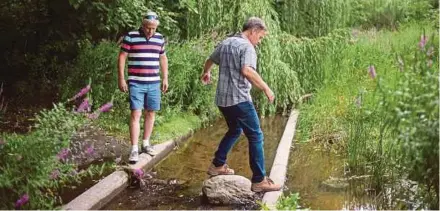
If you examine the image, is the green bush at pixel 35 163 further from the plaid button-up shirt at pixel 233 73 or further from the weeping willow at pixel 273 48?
the weeping willow at pixel 273 48

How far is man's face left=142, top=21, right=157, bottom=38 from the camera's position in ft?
21.5

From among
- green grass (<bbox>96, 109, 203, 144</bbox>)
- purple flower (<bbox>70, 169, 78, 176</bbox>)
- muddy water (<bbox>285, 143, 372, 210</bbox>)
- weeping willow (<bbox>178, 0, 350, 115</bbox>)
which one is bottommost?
muddy water (<bbox>285, 143, 372, 210</bbox>)

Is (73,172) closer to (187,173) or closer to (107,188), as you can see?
(107,188)

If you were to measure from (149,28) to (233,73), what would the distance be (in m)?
1.41

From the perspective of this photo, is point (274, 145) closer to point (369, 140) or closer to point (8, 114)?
point (369, 140)

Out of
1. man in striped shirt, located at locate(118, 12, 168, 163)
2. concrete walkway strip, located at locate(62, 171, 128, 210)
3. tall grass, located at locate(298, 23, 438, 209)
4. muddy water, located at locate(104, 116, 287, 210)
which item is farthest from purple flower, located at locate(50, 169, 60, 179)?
tall grass, located at locate(298, 23, 438, 209)

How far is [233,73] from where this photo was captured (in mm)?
5691

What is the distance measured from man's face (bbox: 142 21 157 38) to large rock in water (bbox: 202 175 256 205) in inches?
75.0

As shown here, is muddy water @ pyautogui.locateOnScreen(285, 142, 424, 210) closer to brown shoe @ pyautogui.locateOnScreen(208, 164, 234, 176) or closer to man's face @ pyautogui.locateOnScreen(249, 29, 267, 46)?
brown shoe @ pyautogui.locateOnScreen(208, 164, 234, 176)

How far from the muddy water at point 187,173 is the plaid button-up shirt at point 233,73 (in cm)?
107

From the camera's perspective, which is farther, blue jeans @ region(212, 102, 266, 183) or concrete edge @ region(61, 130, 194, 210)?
blue jeans @ region(212, 102, 266, 183)

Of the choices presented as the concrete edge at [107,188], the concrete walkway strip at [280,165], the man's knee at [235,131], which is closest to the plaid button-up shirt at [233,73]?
the man's knee at [235,131]

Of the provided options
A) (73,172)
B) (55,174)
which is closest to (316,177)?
(73,172)

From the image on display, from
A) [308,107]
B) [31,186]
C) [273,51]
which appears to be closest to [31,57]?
[273,51]
